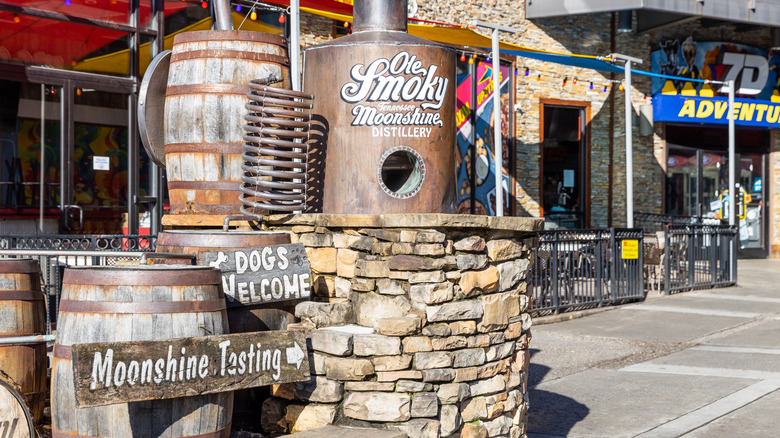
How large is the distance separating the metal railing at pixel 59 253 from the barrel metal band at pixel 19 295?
5.01ft

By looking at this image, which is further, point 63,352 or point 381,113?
point 381,113

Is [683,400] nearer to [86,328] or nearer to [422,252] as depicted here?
[422,252]

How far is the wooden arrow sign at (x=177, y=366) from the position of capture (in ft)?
11.6

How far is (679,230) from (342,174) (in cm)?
999

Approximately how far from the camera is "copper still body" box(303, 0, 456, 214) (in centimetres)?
538

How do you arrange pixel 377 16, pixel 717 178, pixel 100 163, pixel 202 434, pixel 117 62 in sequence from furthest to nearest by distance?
pixel 717 178 < pixel 117 62 < pixel 100 163 < pixel 377 16 < pixel 202 434

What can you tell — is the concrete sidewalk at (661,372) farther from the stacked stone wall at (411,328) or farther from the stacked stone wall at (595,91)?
the stacked stone wall at (595,91)

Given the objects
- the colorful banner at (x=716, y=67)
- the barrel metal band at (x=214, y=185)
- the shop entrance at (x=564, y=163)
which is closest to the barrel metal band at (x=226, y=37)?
the barrel metal band at (x=214, y=185)

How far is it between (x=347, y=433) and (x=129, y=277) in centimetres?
142

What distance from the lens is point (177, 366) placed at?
3.72 m

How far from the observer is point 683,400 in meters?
7.07

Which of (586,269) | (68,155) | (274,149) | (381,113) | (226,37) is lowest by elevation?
(586,269)

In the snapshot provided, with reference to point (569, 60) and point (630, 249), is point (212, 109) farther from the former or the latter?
point (569, 60)

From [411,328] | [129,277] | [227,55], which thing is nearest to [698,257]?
[227,55]
